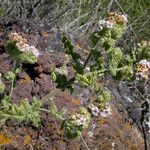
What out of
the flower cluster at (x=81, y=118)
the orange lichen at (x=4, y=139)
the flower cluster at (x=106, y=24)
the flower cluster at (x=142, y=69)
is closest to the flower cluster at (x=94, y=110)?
the flower cluster at (x=81, y=118)

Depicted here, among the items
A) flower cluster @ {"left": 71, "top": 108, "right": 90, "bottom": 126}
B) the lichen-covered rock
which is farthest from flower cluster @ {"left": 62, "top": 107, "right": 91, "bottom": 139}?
the lichen-covered rock

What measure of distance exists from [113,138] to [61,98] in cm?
37

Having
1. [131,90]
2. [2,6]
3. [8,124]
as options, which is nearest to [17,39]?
[8,124]

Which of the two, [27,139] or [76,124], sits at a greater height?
[76,124]

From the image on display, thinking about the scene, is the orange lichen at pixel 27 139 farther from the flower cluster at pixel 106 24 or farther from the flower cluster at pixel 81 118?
the flower cluster at pixel 106 24

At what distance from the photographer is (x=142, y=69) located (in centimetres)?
202

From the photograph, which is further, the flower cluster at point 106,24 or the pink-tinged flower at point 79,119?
the flower cluster at point 106,24

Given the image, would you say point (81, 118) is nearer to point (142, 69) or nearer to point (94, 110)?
point (94, 110)

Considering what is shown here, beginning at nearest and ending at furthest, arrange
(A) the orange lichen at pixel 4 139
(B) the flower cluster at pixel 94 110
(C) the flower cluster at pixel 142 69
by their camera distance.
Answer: (C) the flower cluster at pixel 142 69, (B) the flower cluster at pixel 94 110, (A) the orange lichen at pixel 4 139

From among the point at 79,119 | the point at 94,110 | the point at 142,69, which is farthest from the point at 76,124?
the point at 142,69

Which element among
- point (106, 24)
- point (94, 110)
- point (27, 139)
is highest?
point (106, 24)

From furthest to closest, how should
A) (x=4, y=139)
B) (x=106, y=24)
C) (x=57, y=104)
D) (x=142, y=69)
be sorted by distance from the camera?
(x=57, y=104), (x=4, y=139), (x=106, y=24), (x=142, y=69)

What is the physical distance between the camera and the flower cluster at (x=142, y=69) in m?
2.01

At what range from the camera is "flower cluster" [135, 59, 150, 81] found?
2.01 meters
